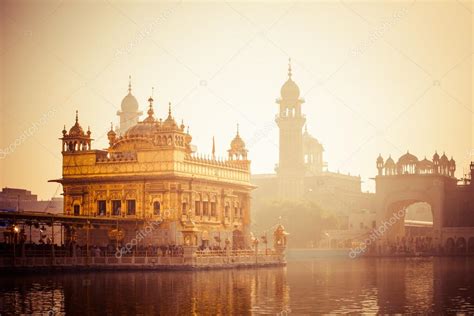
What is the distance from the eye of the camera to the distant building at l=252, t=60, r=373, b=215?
5522 inches

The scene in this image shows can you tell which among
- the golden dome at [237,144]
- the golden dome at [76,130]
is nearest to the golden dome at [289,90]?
the golden dome at [237,144]

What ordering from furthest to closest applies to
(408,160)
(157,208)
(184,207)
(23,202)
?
(23,202) → (408,160) → (184,207) → (157,208)

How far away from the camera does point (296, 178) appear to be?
140 m

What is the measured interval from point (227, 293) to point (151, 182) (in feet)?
79.8

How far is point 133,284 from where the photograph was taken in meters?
43.1

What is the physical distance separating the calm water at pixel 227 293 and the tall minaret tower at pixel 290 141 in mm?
86095

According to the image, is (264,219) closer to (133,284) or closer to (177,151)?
(177,151)

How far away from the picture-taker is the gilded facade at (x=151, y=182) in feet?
204

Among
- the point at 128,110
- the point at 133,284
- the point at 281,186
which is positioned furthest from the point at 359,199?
the point at 133,284

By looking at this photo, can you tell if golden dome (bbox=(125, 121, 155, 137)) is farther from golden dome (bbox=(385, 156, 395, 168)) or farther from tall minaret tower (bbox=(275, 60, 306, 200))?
tall minaret tower (bbox=(275, 60, 306, 200))

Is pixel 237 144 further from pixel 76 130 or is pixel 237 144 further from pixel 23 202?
pixel 23 202

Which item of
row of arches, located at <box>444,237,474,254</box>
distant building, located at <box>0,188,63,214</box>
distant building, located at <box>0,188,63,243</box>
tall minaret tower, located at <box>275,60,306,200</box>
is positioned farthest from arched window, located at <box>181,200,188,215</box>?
tall minaret tower, located at <box>275,60,306,200</box>

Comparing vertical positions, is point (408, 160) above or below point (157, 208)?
above

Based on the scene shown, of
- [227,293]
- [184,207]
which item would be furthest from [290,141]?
[227,293]
